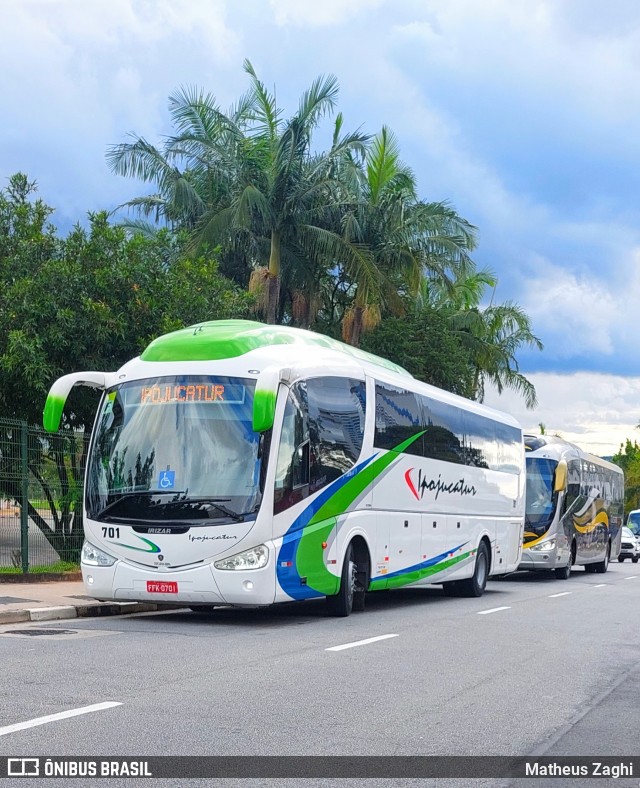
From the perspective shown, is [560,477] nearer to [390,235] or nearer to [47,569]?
[390,235]

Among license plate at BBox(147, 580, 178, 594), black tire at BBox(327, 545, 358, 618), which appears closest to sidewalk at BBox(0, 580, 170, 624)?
license plate at BBox(147, 580, 178, 594)

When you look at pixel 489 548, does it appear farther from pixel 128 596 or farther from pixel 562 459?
pixel 128 596

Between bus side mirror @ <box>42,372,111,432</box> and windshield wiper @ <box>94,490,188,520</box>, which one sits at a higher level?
bus side mirror @ <box>42,372,111,432</box>

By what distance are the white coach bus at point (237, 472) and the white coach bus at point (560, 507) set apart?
1251 cm

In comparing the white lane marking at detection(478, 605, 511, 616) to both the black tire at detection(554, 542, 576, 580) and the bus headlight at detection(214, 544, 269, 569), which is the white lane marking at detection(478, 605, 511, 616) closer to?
the bus headlight at detection(214, 544, 269, 569)

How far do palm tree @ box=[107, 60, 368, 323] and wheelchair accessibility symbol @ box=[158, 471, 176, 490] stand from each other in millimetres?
16800

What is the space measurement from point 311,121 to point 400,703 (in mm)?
24548

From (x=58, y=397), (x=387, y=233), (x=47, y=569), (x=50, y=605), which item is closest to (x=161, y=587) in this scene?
(x=50, y=605)

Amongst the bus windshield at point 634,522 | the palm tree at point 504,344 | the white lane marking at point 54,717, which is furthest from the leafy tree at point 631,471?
the white lane marking at point 54,717

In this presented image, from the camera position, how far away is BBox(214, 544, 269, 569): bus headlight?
12961 mm

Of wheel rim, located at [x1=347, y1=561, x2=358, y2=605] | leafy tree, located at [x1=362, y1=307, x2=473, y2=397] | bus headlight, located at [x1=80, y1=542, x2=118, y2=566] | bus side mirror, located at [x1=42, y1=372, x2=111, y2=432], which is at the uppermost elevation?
leafy tree, located at [x1=362, y1=307, x2=473, y2=397]

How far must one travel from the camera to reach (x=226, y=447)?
13.3 meters

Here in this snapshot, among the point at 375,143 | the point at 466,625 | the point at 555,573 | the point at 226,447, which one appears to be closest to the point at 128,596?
the point at 226,447

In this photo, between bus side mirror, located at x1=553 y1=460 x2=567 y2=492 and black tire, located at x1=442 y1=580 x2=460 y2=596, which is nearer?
black tire, located at x1=442 y1=580 x2=460 y2=596
